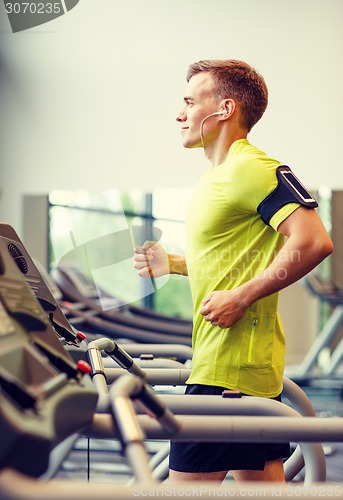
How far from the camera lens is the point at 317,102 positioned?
353 centimetres

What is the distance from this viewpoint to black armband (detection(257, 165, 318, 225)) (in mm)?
1610

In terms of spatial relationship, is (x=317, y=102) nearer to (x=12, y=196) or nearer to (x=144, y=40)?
(x=144, y=40)

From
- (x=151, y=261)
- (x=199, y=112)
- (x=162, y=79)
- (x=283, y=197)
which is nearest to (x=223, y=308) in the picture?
(x=283, y=197)

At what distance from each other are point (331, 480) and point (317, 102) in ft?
5.31

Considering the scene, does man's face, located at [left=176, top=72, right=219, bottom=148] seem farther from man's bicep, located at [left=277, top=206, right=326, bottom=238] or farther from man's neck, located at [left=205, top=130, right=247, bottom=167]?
man's bicep, located at [left=277, top=206, right=326, bottom=238]

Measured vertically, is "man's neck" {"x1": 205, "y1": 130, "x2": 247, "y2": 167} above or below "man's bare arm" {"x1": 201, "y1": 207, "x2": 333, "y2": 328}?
above

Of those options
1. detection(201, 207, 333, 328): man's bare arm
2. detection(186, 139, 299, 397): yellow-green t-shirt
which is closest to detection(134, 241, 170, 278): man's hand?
detection(186, 139, 299, 397): yellow-green t-shirt

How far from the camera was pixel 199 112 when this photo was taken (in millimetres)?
1877

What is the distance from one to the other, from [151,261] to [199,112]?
35cm

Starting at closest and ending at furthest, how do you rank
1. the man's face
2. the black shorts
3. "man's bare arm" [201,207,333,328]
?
"man's bare arm" [201,207,333,328] < the black shorts < the man's face

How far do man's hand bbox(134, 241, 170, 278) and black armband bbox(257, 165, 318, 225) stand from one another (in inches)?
14.4

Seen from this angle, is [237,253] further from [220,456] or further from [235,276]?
[220,456]

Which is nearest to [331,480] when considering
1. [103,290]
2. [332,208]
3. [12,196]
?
[103,290]

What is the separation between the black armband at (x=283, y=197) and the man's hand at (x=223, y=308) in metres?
0.17
